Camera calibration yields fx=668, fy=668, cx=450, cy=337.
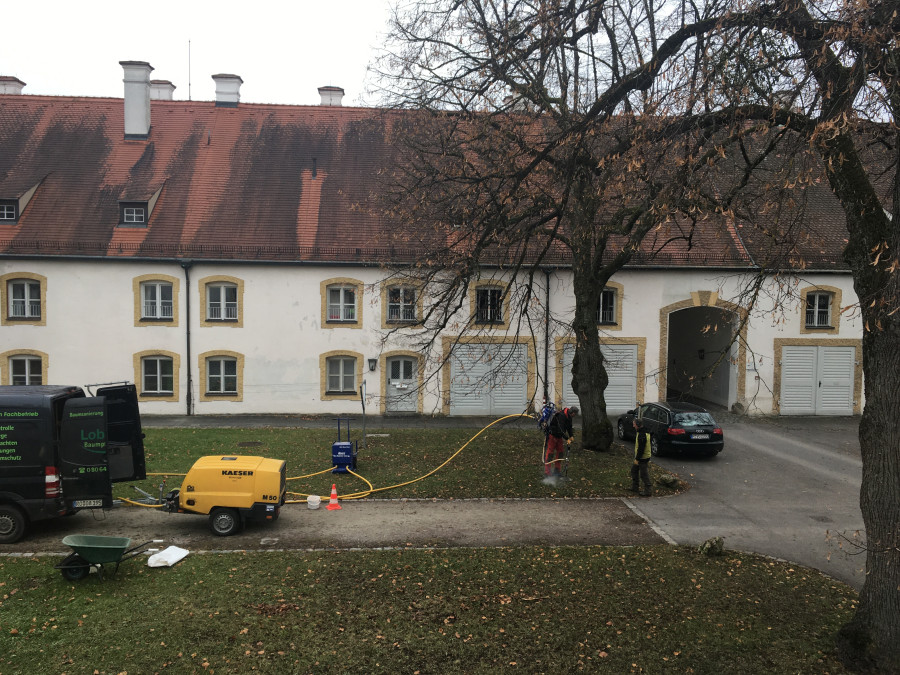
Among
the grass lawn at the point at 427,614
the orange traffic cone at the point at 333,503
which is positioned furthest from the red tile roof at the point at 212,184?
the grass lawn at the point at 427,614

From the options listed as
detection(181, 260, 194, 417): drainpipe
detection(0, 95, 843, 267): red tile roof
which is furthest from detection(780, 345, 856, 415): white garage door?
detection(181, 260, 194, 417): drainpipe

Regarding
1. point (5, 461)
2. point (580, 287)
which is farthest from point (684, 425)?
point (5, 461)

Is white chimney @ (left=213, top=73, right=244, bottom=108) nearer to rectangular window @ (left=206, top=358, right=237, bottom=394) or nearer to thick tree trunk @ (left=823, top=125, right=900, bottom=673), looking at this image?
rectangular window @ (left=206, top=358, right=237, bottom=394)

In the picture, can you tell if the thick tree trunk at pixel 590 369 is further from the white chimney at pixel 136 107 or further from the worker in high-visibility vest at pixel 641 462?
the white chimney at pixel 136 107

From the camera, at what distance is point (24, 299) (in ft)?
80.3

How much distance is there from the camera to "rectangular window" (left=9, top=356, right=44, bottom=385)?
24.5 metres

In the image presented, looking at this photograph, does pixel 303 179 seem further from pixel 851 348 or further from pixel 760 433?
pixel 851 348

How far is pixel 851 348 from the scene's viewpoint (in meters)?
27.0

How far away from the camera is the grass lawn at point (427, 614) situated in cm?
725

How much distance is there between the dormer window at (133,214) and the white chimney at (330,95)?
→ 11.2 metres

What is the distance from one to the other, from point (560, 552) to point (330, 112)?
2515 centimetres

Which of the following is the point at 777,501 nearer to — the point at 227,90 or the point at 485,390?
the point at 485,390

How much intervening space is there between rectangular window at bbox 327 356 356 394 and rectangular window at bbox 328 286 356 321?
1.61 m

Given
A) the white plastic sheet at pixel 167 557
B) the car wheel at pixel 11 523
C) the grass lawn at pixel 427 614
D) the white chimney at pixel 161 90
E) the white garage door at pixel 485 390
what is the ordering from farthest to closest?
the white chimney at pixel 161 90 → the white garage door at pixel 485 390 → the car wheel at pixel 11 523 → the white plastic sheet at pixel 167 557 → the grass lawn at pixel 427 614
